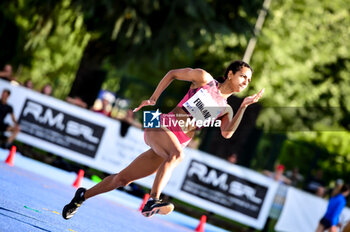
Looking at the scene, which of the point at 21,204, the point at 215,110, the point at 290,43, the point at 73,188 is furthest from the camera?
the point at 290,43

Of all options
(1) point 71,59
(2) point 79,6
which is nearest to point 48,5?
(2) point 79,6

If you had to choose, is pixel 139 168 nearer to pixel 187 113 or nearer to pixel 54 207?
pixel 187 113

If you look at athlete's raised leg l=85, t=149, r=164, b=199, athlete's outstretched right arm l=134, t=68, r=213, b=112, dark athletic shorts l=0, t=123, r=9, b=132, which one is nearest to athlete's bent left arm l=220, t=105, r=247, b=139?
athlete's outstretched right arm l=134, t=68, r=213, b=112

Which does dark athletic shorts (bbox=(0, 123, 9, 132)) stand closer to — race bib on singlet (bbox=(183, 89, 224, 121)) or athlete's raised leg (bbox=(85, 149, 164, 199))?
athlete's raised leg (bbox=(85, 149, 164, 199))

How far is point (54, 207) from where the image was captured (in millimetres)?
8234

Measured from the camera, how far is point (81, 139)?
14117 millimetres

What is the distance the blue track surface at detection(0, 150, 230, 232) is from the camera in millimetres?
6527

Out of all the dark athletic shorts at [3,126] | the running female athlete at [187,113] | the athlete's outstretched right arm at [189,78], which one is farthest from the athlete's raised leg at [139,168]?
the dark athletic shorts at [3,126]

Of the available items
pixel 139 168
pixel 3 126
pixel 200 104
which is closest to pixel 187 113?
pixel 200 104

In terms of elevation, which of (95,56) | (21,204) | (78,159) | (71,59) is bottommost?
(21,204)

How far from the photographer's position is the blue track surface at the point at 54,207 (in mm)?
6527

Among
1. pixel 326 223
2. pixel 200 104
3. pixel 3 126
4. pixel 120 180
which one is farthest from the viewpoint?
pixel 3 126

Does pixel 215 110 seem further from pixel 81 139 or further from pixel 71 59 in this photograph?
pixel 71 59

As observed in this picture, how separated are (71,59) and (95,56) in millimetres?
16067
